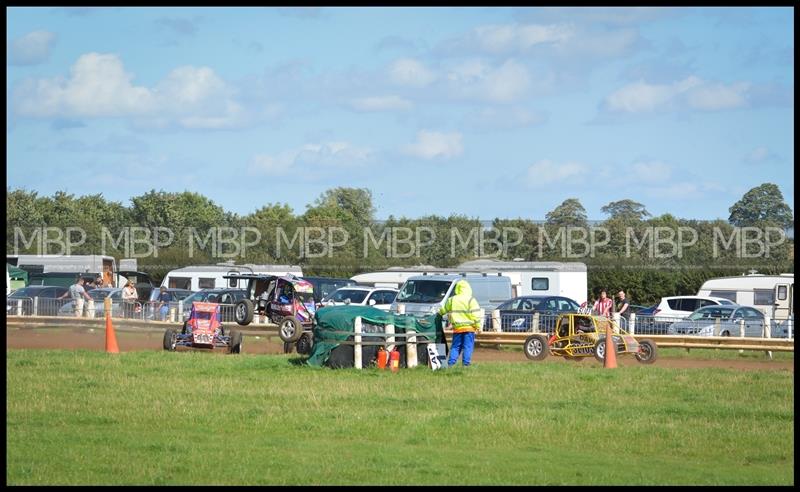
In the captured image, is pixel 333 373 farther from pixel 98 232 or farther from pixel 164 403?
pixel 98 232

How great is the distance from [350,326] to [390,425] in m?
6.80

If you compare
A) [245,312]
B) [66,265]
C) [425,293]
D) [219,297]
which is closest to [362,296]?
[219,297]

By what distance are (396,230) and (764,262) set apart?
2608 cm

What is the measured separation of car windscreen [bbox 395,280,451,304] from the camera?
124ft

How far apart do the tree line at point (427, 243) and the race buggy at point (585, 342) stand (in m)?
37.1

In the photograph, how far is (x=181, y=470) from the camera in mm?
12344

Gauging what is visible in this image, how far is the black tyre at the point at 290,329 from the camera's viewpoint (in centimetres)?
2924

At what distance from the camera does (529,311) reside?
36.8 m

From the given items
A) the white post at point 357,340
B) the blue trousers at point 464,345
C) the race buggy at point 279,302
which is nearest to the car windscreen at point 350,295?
the race buggy at point 279,302

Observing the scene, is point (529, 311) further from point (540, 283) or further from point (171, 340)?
point (540, 283)

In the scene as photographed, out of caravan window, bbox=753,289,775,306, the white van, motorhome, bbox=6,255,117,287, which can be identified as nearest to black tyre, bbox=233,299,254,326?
the white van

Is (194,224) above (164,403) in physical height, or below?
above

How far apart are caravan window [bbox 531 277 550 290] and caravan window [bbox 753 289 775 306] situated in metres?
8.01

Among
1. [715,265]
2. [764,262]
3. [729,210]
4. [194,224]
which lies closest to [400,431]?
[715,265]
